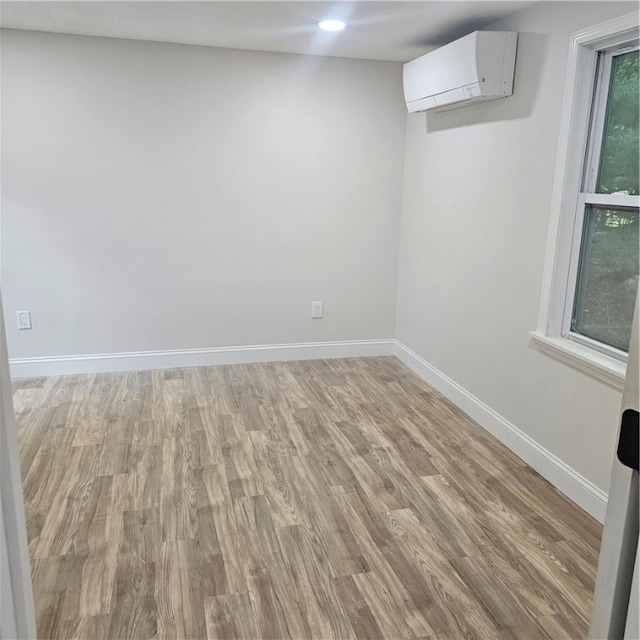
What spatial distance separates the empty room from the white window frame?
0.04ft

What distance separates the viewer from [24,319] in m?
3.83

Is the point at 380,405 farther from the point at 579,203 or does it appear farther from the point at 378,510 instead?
the point at 579,203

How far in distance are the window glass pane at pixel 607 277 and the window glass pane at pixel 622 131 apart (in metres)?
0.12

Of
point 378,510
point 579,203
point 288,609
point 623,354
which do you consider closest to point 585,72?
point 579,203

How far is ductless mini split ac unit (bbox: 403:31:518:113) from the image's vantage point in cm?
282

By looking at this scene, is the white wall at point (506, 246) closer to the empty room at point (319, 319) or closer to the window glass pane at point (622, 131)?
the empty room at point (319, 319)

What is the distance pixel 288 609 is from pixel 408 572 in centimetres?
47

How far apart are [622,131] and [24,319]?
3.70 metres

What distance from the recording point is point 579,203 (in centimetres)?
255

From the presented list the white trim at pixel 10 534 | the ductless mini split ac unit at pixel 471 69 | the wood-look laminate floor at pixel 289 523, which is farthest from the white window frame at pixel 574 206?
the white trim at pixel 10 534

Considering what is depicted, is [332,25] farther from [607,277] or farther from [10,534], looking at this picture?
[10,534]

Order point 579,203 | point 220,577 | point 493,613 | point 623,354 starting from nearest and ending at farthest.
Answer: point 493,613 → point 220,577 → point 623,354 → point 579,203

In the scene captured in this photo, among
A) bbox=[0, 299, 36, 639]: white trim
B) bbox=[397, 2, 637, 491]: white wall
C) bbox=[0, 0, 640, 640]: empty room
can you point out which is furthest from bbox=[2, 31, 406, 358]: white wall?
bbox=[0, 299, 36, 639]: white trim

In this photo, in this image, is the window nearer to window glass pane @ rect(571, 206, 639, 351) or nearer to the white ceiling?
window glass pane @ rect(571, 206, 639, 351)
